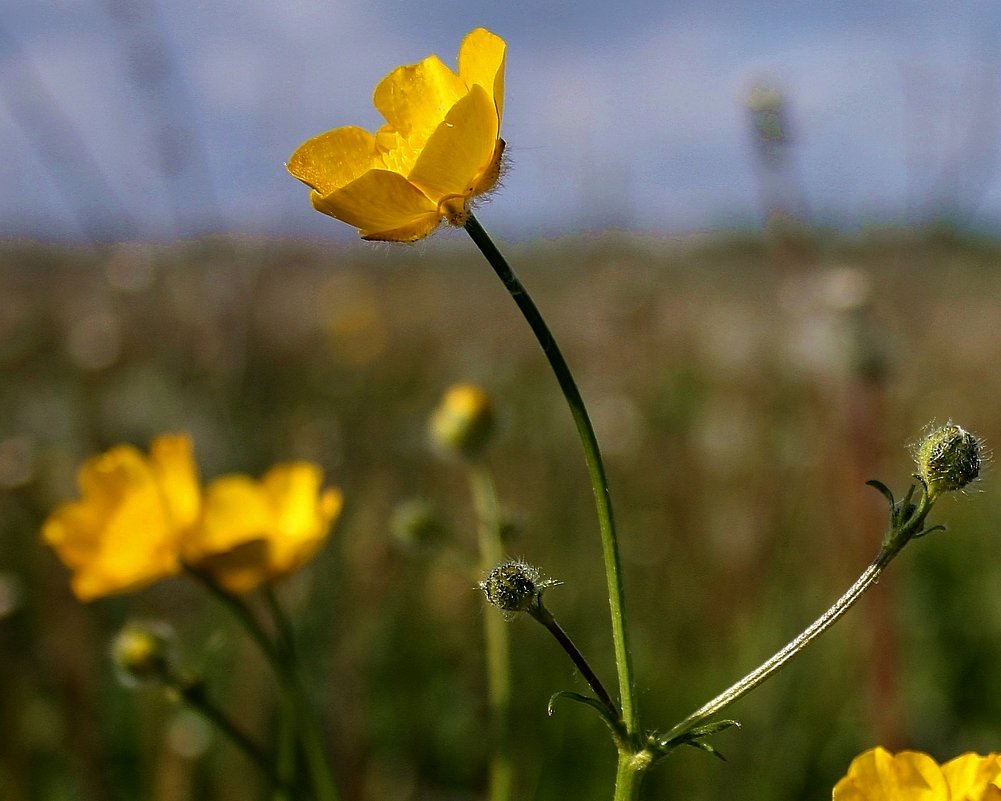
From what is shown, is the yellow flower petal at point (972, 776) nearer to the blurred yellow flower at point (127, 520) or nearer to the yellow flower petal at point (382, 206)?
the yellow flower petal at point (382, 206)

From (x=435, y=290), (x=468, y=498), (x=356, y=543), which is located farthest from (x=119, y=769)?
(x=435, y=290)

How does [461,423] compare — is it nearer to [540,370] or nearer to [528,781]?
[528,781]

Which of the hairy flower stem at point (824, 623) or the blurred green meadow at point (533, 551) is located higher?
the hairy flower stem at point (824, 623)

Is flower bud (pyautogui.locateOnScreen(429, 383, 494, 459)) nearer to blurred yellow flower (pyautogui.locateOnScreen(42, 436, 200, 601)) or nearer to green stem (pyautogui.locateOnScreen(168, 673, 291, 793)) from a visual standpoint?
blurred yellow flower (pyautogui.locateOnScreen(42, 436, 200, 601))

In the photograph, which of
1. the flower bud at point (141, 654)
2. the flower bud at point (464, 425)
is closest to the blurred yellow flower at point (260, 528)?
the flower bud at point (141, 654)

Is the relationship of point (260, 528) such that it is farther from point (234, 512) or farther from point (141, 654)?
point (141, 654)

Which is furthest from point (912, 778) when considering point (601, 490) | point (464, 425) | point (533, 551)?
point (533, 551)

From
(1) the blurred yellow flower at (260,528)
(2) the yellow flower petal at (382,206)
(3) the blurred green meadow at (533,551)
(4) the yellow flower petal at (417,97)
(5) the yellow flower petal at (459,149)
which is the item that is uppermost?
(4) the yellow flower petal at (417,97)
